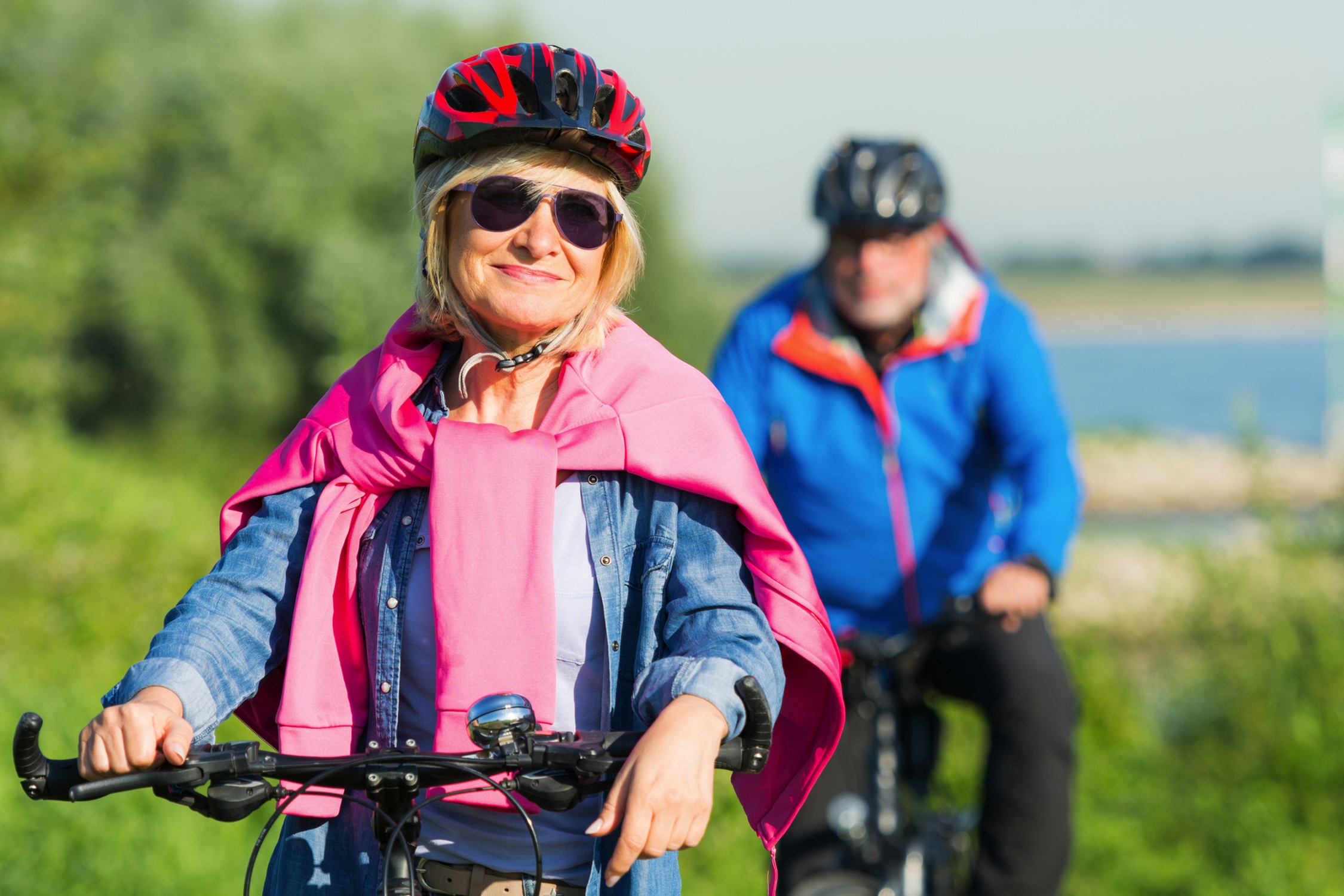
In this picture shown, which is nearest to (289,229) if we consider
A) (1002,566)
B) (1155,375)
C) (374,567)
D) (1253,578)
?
(1253,578)

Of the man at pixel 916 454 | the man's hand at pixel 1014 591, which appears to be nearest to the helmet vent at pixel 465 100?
the man at pixel 916 454

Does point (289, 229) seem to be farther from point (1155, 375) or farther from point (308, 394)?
point (1155, 375)

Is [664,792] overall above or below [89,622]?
above

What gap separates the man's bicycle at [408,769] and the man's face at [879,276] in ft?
8.28

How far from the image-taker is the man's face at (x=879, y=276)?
4027mm

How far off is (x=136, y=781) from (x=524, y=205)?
0.97 m

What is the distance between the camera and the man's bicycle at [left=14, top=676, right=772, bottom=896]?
1.64 meters

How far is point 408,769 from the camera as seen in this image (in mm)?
1715

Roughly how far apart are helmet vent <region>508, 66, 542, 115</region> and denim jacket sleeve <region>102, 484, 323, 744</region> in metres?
0.67

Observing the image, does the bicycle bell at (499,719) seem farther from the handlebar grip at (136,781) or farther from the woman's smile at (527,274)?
the woman's smile at (527,274)

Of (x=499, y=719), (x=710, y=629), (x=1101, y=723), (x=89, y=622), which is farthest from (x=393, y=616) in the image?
(x=1101, y=723)

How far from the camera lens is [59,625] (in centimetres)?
684

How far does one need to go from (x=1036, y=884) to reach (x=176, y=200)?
11582mm

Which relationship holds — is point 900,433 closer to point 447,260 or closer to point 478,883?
point 447,260
